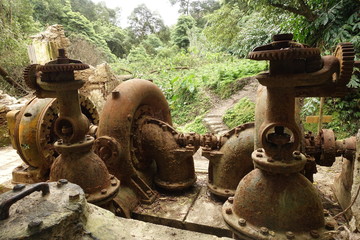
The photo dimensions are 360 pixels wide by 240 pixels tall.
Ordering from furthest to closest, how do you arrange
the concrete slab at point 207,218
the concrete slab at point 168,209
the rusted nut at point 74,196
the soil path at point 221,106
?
the soil path at point 221,106 < the concrete slab at point 168,209 < the concrete slab at point 207,218 < the rusted nut at point 74,196

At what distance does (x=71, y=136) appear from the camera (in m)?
2.17

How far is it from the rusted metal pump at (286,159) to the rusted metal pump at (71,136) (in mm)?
1214

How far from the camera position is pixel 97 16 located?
84.3ft

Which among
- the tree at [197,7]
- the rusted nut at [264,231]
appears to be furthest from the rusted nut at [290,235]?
the tree at [197,7]

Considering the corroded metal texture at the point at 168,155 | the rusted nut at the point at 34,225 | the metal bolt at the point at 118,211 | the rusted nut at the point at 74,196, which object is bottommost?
the metal bolt at the point at 118,211

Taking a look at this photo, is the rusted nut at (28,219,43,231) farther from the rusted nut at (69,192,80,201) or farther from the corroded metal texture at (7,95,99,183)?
the corroded metal texture at (7,95,99,183)

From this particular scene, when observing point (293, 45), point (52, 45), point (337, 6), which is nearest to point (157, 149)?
point (293, 45)

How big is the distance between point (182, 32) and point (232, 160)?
63.5 ft

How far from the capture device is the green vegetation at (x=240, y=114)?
248 inches

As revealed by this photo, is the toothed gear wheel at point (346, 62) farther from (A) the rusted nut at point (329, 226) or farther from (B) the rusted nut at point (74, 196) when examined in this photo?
(B) the rusted nut at point (74, 196)

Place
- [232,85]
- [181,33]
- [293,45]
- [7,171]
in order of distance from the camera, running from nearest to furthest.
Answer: [293,45] → [7,171] → [232,85] → [181,33]

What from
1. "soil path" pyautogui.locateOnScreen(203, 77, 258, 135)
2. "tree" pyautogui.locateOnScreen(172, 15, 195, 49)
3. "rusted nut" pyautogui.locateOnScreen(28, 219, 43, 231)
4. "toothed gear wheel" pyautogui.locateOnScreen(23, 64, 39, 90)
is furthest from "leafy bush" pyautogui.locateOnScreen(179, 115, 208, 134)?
"tree" pyautogui.locateOnScreen(172, 15, 195, 49)

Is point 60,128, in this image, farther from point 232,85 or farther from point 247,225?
point 232,85

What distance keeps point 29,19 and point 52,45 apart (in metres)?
5.45
